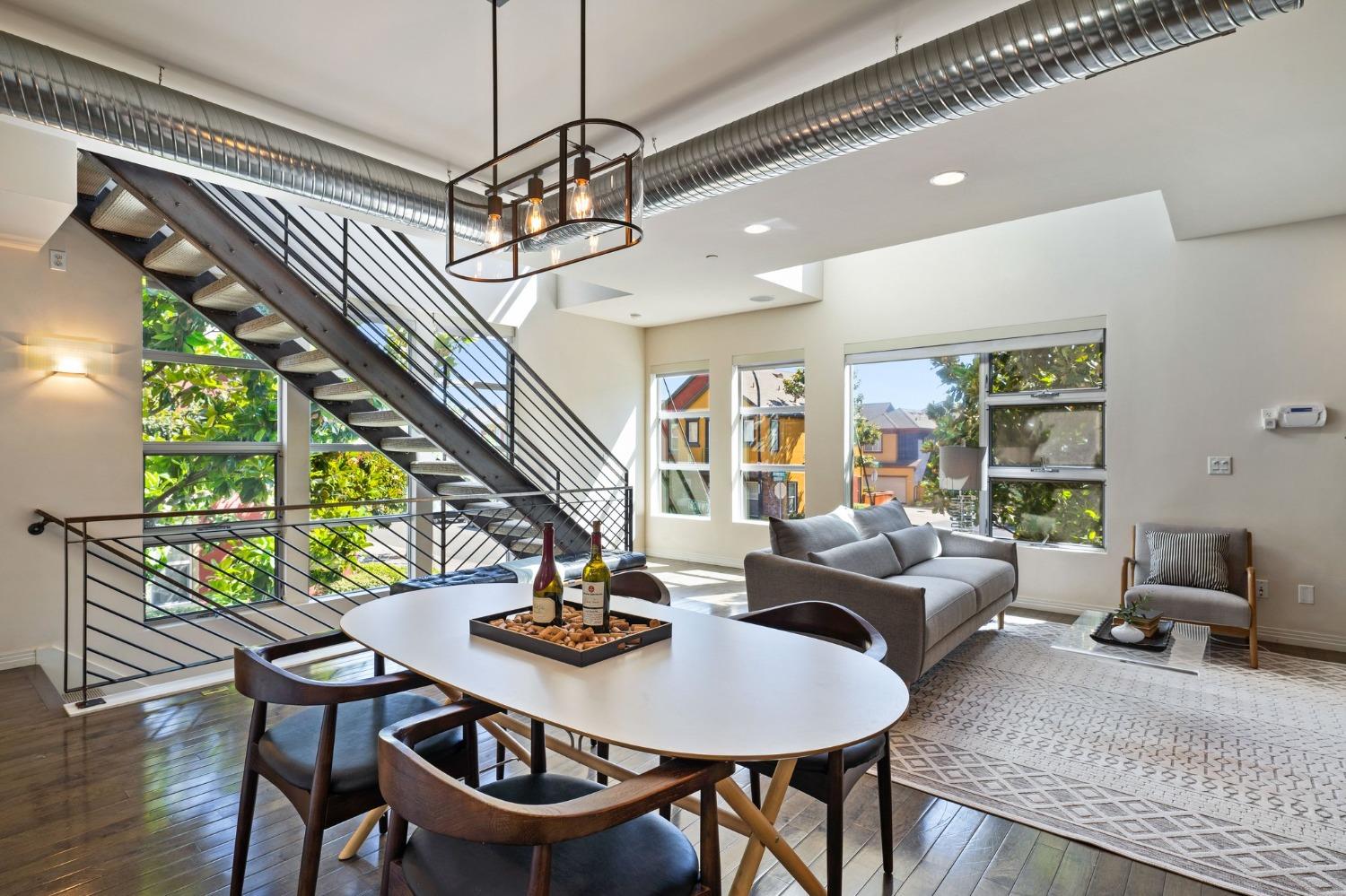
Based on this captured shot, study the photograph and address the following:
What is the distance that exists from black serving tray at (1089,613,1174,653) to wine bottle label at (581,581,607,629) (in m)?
3.08

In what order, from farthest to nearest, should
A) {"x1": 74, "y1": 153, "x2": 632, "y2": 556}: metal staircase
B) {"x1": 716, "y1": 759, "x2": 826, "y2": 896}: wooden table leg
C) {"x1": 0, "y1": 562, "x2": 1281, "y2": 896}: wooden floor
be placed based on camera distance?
{"x1": 74, "y1": 153, "x2": 632, "y2": 556}: metal staircase < {"x1": 0, "y1": 562, "x2": 1281, "y2": 896}: wooden floor < {"x1": 716, "y1": 759, "x2": 826, "y2": 896}: wooden table leg

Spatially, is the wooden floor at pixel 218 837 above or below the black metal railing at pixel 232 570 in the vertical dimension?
below

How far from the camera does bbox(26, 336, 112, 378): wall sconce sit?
4.04 metres

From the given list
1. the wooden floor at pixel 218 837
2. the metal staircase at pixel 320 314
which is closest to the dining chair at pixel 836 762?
the wooden floor at pixel 218 837

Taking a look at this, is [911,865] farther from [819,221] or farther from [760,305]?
[760,305]

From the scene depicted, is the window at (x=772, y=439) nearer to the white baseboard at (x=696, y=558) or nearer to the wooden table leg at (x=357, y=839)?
the white baseboard at (x=696, y=558)

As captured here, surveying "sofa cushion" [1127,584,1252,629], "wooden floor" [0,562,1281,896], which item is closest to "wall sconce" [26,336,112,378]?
"wooden floor" [0,562,1281,896]

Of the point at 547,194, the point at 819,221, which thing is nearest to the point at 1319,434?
the point at 819,221

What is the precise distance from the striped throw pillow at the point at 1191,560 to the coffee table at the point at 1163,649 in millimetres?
746

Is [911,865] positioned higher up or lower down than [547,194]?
lower down

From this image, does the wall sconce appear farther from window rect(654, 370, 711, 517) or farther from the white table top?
window rect(654, 370, 711, 517)

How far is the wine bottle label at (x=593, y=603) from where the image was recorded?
1903 millimetres

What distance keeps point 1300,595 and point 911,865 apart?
411cm

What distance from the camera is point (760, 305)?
7.02m
